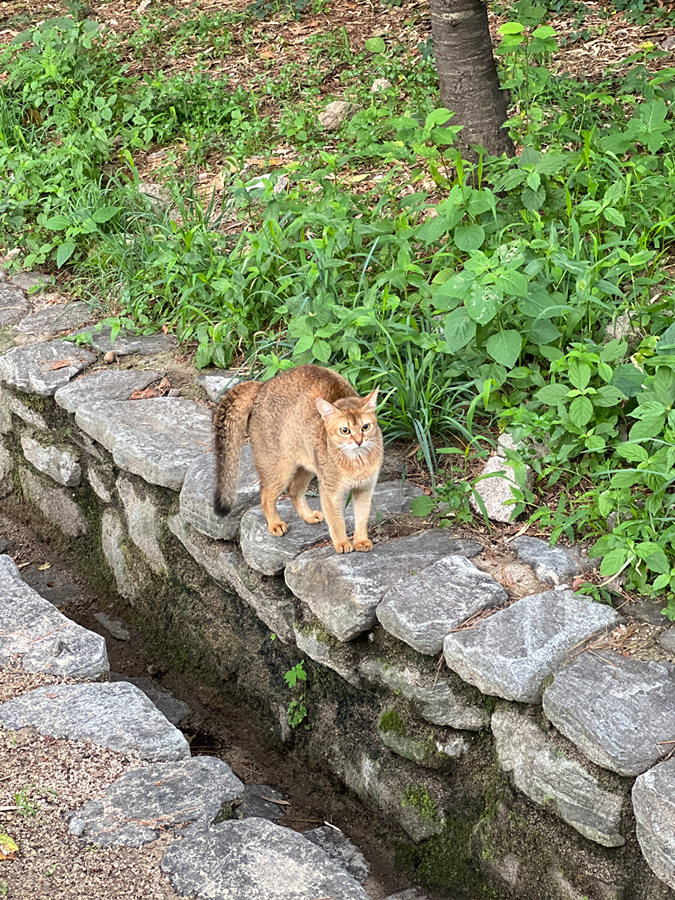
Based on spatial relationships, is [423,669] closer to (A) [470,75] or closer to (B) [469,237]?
(B) [469,237]

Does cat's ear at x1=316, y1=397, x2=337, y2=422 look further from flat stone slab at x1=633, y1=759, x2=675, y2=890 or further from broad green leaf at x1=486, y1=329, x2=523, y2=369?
flat stone slab at x1=633, y1=759, x2=675, y2=890

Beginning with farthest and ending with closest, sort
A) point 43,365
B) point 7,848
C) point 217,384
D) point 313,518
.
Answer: point 43,365, point 217,384, point 313,518, point 7,848

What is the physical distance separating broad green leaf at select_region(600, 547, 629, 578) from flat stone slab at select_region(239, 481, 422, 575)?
3.10 ft

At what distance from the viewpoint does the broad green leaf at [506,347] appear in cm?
360

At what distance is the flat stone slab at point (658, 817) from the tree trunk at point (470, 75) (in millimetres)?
3441

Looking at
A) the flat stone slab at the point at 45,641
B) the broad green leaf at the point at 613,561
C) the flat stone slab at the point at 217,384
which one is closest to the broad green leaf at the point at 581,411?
the broad green leaf at the point at 613,561

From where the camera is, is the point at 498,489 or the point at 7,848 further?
the point at 498,489

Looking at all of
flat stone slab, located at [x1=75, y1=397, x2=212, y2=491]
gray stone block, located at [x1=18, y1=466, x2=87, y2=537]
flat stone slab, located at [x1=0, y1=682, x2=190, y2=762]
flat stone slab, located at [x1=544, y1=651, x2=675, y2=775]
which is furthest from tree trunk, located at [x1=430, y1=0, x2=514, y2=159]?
flat stone slab, located at [x1=0, y1=682, x2=190, y2=762]

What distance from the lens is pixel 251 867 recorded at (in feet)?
9.07

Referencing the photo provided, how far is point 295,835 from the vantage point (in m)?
2.97

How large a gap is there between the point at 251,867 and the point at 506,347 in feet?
6.68

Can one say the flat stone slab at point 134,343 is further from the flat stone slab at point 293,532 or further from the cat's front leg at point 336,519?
the cat's front leg at point 336,519

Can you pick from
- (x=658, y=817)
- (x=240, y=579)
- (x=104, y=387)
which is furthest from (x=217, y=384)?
(x=658, y=817)

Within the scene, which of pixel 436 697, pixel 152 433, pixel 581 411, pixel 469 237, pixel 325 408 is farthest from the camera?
pixel 152 433
